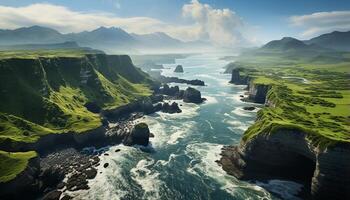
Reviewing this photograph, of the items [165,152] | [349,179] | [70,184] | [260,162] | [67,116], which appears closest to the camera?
[349,179]

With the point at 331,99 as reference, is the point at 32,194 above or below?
below

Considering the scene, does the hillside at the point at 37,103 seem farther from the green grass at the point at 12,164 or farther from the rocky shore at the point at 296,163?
the rocky shore at the point at 296,163

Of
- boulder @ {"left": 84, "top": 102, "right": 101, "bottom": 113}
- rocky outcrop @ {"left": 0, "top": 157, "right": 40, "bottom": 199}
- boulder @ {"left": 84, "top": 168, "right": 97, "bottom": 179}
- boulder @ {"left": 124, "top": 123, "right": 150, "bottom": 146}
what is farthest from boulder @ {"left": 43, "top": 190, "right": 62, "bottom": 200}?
boulder @ {"left": 84, "top": 102, "right": 101, "bottom": 113}

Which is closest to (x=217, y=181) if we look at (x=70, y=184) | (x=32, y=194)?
(x=70, y=184)

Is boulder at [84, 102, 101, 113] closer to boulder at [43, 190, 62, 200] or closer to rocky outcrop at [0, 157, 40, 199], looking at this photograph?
rocky outcrop at [0, 157, 40, 199]

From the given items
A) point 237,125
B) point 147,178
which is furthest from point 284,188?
point 237,125

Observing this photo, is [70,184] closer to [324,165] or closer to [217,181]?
[217,181]
